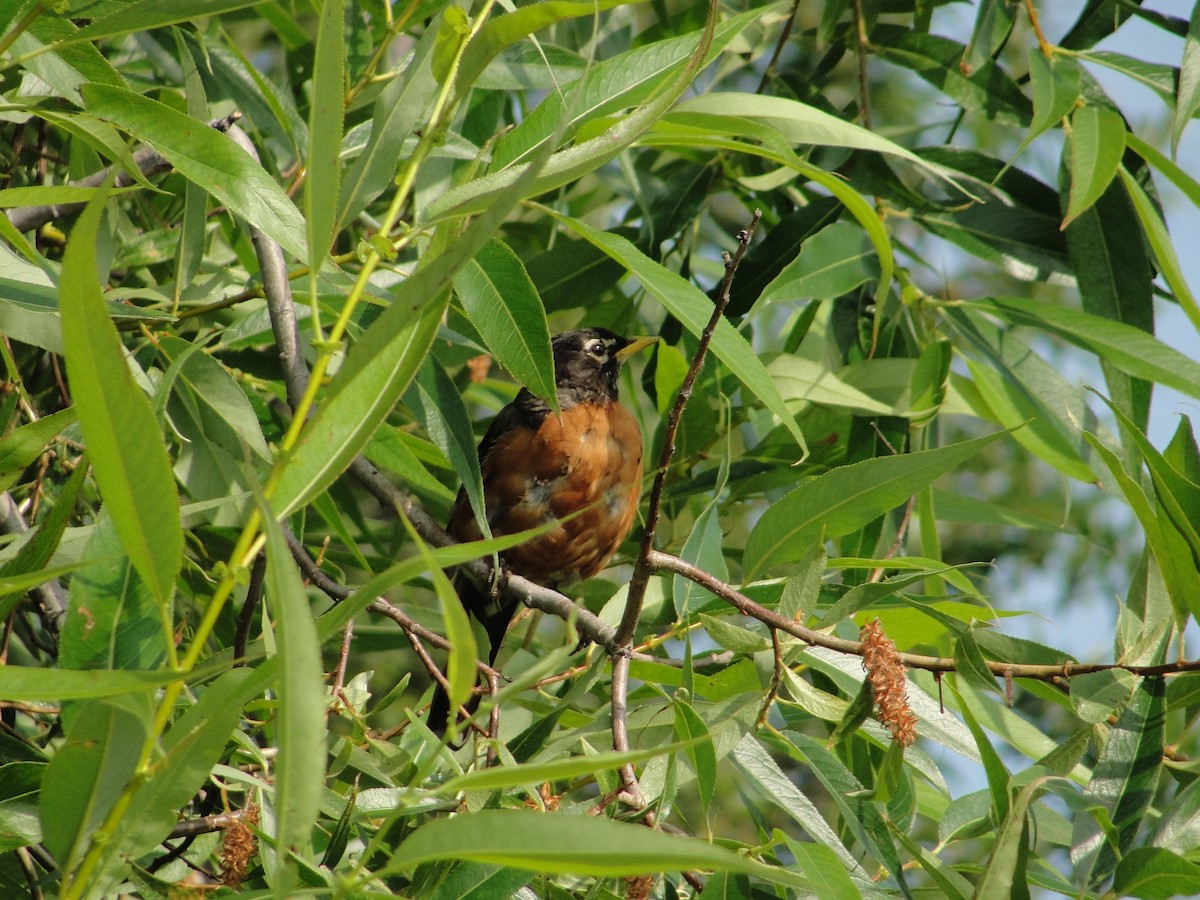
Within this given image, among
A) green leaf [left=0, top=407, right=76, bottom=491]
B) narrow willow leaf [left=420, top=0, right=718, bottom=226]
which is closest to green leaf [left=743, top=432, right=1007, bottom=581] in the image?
narrow willow leaf [left=420, top=0, right=718, bottom=226]

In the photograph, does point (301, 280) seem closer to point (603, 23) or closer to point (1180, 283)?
point (603, 23)

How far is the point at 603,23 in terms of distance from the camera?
331 cm

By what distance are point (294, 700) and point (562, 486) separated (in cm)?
293

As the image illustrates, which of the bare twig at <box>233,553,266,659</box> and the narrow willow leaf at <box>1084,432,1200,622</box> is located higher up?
the narrow willow leaf at <box>1084,432,1200,622</box>

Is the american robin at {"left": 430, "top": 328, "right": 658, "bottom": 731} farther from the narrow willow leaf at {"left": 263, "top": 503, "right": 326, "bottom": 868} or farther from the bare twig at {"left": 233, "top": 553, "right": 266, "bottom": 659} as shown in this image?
the narrow willow leaf at {"left": 263, "top": 503, "right": 326, "bottom": 868}

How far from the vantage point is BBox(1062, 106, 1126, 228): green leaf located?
2482 millimetres

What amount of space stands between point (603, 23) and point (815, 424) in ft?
4.23

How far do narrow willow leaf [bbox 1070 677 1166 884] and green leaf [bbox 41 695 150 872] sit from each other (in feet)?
4.54

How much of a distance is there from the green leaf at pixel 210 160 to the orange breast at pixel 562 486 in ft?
6.96

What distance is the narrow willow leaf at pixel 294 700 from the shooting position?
3.18 ft

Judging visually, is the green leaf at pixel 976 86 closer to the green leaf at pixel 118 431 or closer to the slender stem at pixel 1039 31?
the slender stem at pixel 1039 31

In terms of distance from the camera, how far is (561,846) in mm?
980

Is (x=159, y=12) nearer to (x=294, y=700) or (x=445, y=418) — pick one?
(x=445, y=418)

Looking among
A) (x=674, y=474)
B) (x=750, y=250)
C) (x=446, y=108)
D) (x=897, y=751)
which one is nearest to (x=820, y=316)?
(x=750, y=250)
